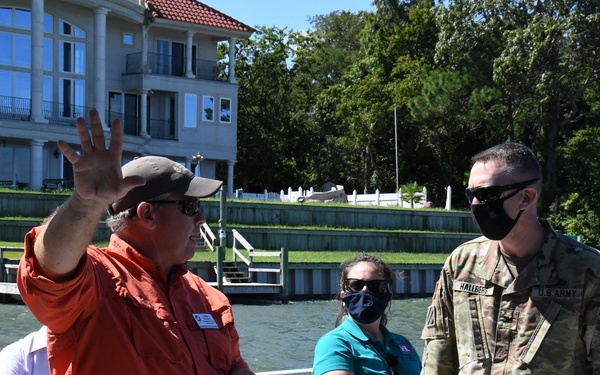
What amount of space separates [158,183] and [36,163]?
36.3 meters

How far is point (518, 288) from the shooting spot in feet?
14.3

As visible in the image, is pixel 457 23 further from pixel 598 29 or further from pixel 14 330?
pixel 14 330

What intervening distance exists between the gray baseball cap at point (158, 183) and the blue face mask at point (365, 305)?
1546mm

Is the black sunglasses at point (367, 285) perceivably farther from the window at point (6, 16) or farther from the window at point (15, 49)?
the window at point (6, 16)

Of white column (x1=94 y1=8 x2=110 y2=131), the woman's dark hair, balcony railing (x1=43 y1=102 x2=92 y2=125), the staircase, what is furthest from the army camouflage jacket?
white column (x1=94 y1=8 x2=110 y2=131)

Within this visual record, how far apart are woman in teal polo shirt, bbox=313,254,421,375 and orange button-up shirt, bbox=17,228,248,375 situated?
106 cm

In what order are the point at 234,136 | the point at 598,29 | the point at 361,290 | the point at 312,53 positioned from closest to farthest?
1. the point at 361,290
2. the point at 598,29
3. the point at 234,136
4. the point at 312,53

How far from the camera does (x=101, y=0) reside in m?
42.6

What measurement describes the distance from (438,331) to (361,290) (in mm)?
1077

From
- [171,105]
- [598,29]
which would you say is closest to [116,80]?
[171,105]

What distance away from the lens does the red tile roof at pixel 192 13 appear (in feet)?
Answer: 152

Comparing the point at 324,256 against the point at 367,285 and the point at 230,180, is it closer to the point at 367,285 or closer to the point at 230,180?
the point at 230,180

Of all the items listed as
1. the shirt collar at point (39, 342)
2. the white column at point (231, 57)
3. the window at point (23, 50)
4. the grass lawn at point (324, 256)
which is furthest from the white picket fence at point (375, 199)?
the shirt collar at point (39, 342)

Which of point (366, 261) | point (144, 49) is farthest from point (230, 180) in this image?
point (366, 261)
